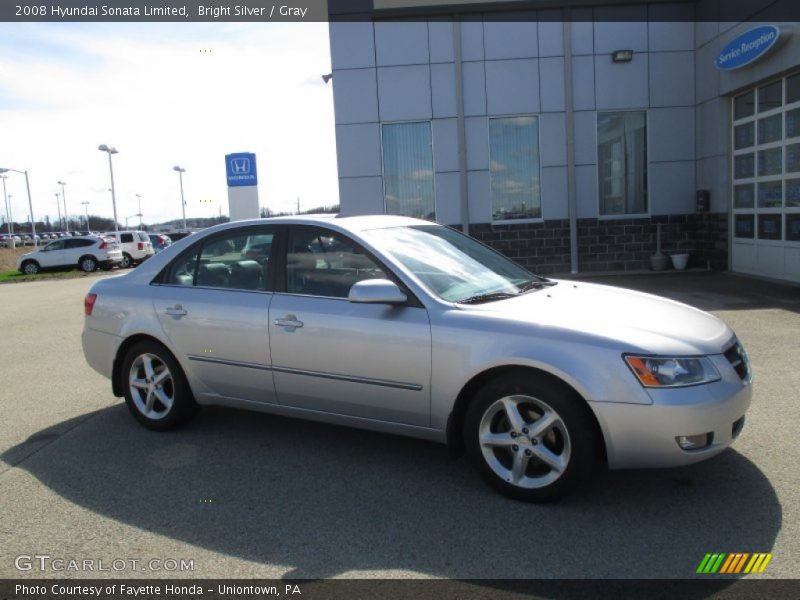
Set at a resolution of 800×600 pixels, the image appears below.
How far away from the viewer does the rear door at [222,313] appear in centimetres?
473

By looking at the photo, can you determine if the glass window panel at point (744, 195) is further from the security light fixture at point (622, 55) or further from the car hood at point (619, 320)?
the car hood at point (619, 320)

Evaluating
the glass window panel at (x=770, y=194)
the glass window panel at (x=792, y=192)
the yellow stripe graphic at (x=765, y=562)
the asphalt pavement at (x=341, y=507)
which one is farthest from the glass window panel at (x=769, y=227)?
the yellow stripe graphic at (x=765, y=562)

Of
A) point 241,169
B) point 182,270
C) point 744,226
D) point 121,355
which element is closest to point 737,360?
point 182,270

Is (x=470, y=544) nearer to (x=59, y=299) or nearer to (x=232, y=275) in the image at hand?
(x=232, y=275)

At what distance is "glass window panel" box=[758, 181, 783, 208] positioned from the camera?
1206 cm

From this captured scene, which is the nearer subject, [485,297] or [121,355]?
[485,297]

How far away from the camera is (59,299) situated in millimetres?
16812

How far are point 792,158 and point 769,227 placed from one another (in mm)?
1379

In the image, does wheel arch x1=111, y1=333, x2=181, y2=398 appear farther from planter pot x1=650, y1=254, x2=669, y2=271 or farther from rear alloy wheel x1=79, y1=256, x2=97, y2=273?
rear alloy wheel x1=79, y1=256, x2=97, y2=273

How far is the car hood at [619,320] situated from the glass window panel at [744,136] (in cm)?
1030

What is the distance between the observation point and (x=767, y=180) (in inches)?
490

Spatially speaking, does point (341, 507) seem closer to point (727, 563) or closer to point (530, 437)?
point (530, 437)

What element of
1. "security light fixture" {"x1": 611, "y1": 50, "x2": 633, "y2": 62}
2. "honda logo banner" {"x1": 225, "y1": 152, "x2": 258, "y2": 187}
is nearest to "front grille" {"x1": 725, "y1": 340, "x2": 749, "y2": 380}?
"honda logo banner" {"x1": 225, "y1": 152, "x2": 258, "y2": 187}

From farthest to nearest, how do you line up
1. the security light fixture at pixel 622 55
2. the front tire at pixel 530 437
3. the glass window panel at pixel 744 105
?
the security light fixture at pixel 622 55 → the glass window panel at pixel 744 105 → the front tire at pixel 530 437
